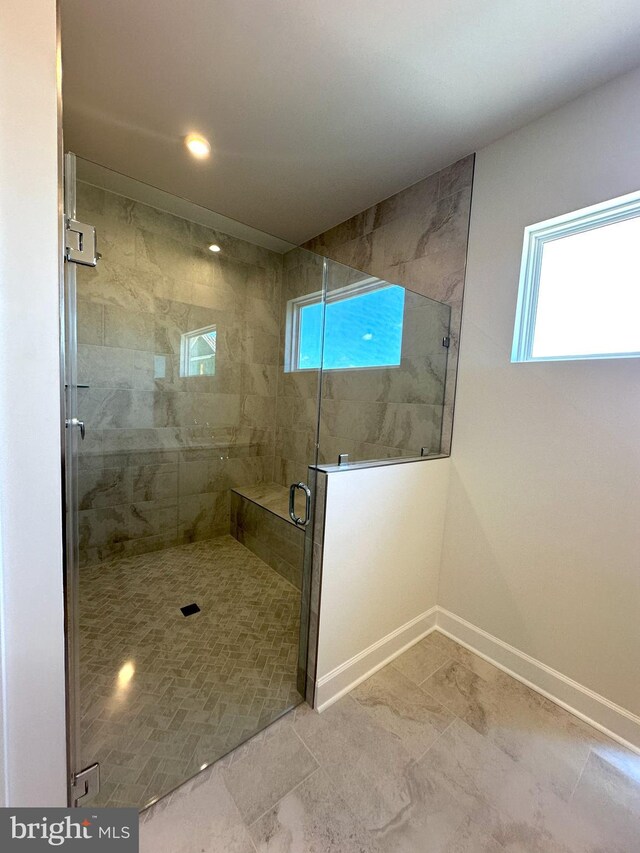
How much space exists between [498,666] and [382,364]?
73.0 inches

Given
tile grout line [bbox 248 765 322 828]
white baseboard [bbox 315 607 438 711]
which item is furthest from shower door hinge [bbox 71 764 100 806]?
white baseboard [bbox 315 607 438 711]

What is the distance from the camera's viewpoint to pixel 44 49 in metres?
0.64

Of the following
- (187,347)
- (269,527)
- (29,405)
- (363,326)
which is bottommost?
(269,527)

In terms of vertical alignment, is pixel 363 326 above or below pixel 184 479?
above

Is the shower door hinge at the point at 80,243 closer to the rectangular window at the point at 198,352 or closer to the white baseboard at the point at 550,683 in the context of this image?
the rectangular window at the point at 198,352

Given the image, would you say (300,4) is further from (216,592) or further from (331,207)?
(216,592)

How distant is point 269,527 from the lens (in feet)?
8.43

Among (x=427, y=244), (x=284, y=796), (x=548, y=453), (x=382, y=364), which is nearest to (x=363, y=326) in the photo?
(x=382, y=364)

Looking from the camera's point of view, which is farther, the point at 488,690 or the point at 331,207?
the point at 331,207

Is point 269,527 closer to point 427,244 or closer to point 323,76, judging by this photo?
point 427,244

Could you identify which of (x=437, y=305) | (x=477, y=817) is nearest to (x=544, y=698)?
(x=477, y=817)

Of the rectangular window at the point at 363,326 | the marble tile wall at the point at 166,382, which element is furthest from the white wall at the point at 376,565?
the marble tile wall at the point at 166,382

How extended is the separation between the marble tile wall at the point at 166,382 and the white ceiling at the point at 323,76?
1.87 feet

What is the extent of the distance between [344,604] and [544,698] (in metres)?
Answer: 1.09
